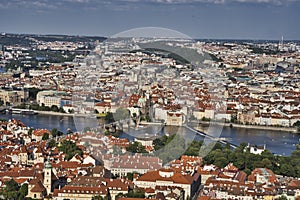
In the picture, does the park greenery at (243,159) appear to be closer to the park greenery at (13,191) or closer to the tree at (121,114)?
the park greenery at (13,191)

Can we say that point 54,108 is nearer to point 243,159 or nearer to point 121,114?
point 121,114

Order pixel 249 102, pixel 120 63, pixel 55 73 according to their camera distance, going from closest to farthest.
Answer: pixel 249 102, pixel 120 63, pixel 55 73

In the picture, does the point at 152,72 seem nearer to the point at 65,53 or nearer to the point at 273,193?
the point at 273,193

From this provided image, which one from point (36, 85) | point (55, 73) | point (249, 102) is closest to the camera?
point (249, 102)

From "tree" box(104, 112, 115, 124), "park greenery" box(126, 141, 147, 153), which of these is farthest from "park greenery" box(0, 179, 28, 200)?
"tree" box(104, 112, 115, 124)

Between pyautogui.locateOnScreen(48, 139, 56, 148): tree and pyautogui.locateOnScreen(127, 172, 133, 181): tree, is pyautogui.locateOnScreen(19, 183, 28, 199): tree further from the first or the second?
pyautogui.locateOnScreen(48, 139, 56, 148): tree

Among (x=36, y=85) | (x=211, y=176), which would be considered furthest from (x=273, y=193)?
(x=36, y=85)

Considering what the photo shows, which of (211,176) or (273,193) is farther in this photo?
(211,176)

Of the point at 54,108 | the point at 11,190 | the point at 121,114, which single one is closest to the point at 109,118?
the point at 121,114

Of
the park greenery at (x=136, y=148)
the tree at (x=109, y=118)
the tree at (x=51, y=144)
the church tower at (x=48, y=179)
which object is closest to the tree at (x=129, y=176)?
the church tower at (x=48, y=179)
